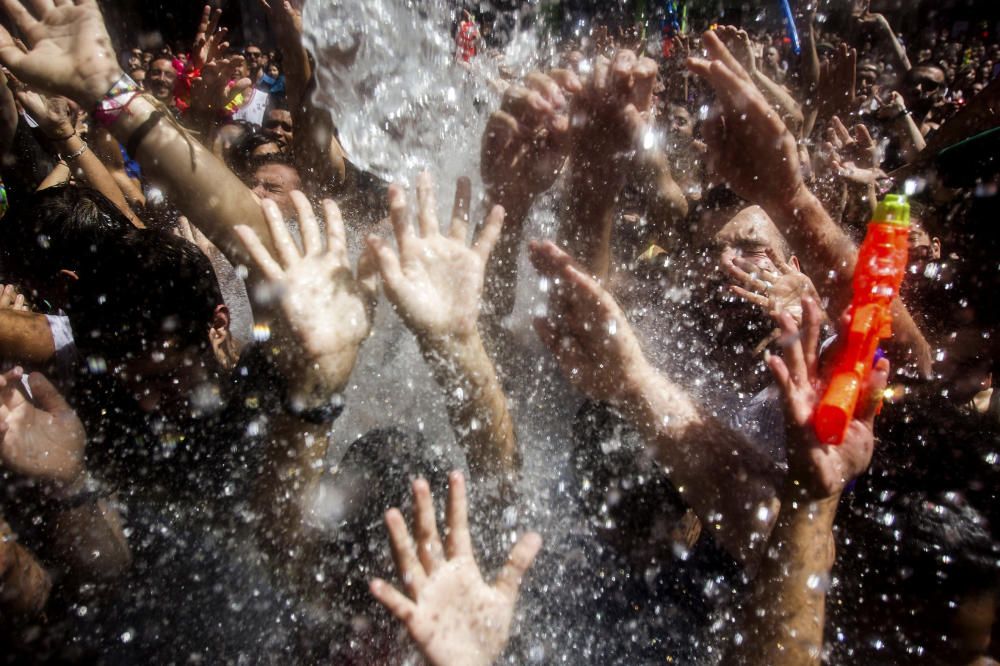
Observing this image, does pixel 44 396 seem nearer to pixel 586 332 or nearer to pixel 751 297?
pixel 586 332

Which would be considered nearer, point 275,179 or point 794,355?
point 794,355

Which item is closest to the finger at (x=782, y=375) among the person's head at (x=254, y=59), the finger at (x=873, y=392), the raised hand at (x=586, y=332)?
the finger at (x=873, y=392)

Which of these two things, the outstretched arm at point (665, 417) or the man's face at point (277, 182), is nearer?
the outstretched arm at point (665, 417)

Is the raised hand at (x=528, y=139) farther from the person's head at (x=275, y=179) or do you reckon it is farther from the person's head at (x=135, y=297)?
the person's head at (x=275, y=179)

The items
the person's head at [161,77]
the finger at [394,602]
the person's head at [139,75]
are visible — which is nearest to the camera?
the finger at [394,602]

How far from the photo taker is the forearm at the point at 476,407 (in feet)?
5.28

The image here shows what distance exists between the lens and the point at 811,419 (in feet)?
4.57

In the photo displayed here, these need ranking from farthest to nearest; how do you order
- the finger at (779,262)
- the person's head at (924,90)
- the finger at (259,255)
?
the person's head at (924,90)
the finger at (779,262)
the finger at (259,255)

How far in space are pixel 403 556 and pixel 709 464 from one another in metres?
1.05

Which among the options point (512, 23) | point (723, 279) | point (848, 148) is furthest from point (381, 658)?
A: point (512, 23)

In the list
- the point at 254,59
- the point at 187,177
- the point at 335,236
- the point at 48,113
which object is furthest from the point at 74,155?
the point at 254,59

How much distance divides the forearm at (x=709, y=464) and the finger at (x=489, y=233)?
683mm

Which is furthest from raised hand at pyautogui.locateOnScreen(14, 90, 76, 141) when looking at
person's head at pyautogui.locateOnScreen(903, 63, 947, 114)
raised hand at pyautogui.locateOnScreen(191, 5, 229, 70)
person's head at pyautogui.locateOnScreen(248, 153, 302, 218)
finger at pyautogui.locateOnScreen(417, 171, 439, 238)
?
person's head at pyautogui.locateOnScreen(903, 63, 947, 114)

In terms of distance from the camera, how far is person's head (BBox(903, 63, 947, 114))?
16.7 ft
